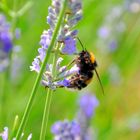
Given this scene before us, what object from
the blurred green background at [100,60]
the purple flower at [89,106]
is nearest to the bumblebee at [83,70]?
the purple flower at [89,106]

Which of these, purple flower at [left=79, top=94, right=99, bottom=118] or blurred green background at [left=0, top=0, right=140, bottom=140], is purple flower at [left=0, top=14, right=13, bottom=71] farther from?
blurred green background at [left=0, top=0, right=140, bottom=140]

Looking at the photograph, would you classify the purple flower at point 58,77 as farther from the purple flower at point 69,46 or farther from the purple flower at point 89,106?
the purple flower at point 89,106

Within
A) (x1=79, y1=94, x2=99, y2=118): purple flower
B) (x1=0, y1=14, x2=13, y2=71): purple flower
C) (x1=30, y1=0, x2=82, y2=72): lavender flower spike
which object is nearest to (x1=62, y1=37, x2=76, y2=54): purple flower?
(x1=30, y1=0, x2=82, y2=72): lavender flower spike

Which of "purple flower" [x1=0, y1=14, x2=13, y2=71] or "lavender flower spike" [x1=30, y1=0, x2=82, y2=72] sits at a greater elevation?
"purple flower" [x1=0, y1=14, x2=13, y2=71]

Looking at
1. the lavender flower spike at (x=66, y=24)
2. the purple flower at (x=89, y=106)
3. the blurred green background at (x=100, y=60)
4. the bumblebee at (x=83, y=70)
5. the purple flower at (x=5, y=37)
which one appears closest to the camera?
the lavender flower spike at (x=66, y=24)

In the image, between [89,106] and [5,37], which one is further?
[89,106]

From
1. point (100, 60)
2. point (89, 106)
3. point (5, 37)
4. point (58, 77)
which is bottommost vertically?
point (58, 77)

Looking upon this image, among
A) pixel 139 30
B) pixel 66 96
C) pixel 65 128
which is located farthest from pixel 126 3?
pixel 65 128

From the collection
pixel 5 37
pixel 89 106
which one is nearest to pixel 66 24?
pixel 5 37

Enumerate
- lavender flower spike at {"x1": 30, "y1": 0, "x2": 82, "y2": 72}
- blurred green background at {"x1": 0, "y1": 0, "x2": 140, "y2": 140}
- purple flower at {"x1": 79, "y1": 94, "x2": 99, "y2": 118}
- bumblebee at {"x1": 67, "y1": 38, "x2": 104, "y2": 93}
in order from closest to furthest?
lavender flower spike at {"x1": 30, "y1": 0, "x2": 82, "y2": 72} < bumblebee at {"x1": 67, "y1": 38, "x2": 104, "y2": 93} < purple flower at {"x1": 79, "y1": 94, "x2": 99, "y2": 118} < blurred green background at {"x1": 0, "y1": 0, "x2": 140, "y2": 140}

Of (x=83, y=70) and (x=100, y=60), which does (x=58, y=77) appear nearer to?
(x=83, y=70)

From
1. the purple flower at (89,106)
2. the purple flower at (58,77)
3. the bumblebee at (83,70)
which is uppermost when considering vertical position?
the purple flower at (89,106)

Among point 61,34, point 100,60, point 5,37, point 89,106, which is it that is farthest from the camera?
point 100,60
